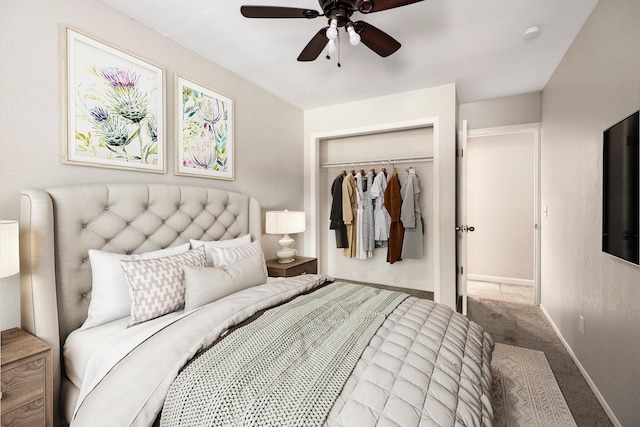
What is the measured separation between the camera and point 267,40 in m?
2.15

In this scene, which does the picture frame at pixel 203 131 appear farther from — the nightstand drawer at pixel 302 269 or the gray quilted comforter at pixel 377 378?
the gray quilted comforter at pixel 377 378

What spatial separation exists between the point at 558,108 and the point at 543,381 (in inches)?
89.4

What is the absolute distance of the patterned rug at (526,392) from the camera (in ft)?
5.29

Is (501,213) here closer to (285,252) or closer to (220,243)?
(285,252)

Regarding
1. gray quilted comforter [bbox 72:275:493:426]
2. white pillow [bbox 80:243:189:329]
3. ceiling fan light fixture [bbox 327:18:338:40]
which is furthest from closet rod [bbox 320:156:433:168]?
white pillow [bbox 80:243:189:329]

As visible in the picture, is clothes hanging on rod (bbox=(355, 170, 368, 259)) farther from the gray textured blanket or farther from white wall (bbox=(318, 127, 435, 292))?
the gray textured blanket

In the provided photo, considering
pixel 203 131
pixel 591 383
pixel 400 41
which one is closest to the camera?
pixel 591 383

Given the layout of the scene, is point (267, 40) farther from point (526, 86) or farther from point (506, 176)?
point (506, 176)

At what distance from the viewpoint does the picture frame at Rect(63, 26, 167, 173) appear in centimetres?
161

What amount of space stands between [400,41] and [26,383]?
2.83m

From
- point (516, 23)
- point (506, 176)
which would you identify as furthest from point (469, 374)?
point (506, 176)

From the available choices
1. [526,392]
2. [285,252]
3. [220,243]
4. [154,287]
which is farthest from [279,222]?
[526,392]

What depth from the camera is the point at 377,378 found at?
98 centimetres

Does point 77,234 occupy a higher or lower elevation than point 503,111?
lower
